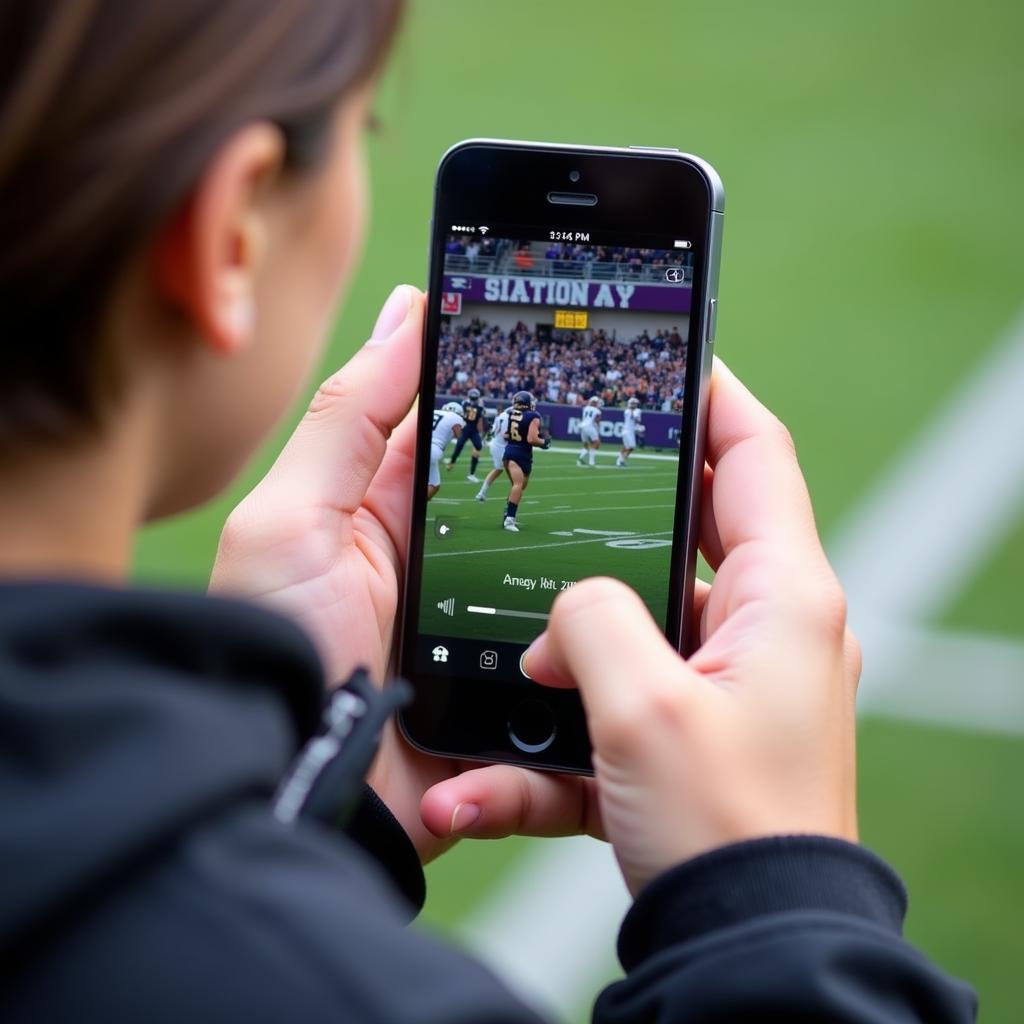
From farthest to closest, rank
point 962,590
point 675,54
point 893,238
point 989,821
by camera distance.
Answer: point 675,54, point 893,238, point 962,590, point 989,821

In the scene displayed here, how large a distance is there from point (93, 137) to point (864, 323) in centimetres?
427

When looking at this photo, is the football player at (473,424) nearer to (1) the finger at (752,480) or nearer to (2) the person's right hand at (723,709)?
(1) the finger at (752,480)

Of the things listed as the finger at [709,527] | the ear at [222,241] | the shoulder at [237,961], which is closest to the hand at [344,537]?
the finger at [709,527]

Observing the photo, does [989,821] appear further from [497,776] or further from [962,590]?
[497,776]

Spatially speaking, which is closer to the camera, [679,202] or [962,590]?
[679,202]

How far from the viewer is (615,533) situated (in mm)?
1623

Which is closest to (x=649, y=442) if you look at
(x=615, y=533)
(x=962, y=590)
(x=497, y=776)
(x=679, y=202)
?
(x=615, y=533)

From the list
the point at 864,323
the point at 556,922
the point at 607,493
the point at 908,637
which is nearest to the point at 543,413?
the point at 607,493

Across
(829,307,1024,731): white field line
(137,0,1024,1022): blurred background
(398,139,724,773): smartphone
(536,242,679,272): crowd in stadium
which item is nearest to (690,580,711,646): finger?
(398,139,724,773): smartphone

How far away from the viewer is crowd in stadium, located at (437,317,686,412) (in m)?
1.59

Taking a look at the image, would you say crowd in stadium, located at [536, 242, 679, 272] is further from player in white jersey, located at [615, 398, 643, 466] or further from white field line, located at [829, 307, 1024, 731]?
white field line, located at [829, 307, 1024, 731]

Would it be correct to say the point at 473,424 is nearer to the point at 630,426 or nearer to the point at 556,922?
the point at 630,426

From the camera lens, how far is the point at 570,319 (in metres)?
1.62

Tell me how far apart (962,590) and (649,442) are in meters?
2.29
